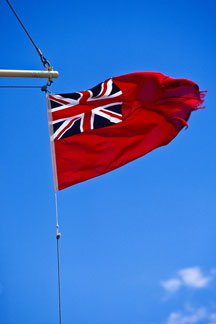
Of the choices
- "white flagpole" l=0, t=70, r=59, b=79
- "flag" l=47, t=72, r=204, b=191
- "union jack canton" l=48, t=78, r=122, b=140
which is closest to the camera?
"white flagpole" l=0, t=70, r=59, b=79

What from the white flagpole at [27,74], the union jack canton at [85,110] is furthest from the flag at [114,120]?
the white flagpole at [27,74]

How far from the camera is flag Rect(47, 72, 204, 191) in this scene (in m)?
12.4

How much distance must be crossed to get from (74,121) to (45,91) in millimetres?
1188

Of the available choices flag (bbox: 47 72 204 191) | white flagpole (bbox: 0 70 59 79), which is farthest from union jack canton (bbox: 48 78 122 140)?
white flagpole (bbox: 0 70 59 79)

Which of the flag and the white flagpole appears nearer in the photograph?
the white flagpole

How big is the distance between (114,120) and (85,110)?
2.96 ft

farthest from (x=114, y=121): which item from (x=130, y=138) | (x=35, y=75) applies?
(x=35, y=75)

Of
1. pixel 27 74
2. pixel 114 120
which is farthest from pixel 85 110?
pixel 27 74

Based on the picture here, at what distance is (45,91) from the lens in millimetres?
12508

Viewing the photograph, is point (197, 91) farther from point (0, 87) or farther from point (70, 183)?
point (0, 87)

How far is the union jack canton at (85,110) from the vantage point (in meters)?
12.6

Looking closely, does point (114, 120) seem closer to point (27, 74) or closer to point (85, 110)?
point (85, 110)

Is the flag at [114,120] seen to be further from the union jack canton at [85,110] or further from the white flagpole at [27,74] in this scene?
the white flagpole at [27,74]

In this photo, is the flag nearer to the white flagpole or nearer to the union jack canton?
the union jack canton
